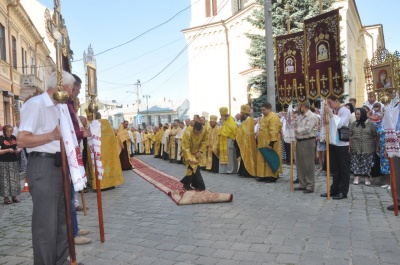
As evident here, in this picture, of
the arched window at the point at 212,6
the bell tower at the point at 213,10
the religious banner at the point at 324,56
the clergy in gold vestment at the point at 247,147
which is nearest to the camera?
the religious banner at the point at 324,56

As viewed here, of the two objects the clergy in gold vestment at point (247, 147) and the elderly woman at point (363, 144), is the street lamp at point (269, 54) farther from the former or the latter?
the elderly woman at point (363, 144)

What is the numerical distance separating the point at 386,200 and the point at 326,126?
1702 millimetres

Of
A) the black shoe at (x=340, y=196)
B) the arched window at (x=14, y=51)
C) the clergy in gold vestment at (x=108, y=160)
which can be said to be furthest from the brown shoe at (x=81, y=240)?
the arched window at (x=14, y=51)

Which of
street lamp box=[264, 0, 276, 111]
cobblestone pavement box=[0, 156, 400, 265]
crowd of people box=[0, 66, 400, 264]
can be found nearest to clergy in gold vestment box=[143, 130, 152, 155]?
crowd of people box=[0, 66, 400, 264]

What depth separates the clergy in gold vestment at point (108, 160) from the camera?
9.06 metres

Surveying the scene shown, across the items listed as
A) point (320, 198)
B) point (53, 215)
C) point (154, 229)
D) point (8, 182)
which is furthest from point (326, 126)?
point (8, 182)

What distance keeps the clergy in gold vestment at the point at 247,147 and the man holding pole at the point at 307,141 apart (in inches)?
97.3

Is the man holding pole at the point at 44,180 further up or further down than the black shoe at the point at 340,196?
further up

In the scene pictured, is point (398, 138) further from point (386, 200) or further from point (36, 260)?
point (36, 260)

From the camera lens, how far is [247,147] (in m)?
10.5

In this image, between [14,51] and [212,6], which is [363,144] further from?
[212,6]

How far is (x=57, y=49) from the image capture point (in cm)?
459

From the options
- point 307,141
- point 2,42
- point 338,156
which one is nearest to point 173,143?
point 307,141

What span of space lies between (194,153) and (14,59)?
1794cm
